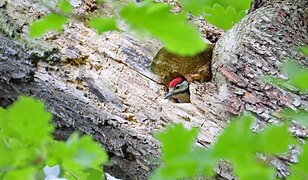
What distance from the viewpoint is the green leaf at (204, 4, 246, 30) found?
4.66 ft

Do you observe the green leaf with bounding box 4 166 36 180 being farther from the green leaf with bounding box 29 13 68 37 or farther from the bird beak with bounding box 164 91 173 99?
the bird beak with bounding box 164 91 173 99

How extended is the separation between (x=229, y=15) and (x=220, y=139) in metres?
0.93

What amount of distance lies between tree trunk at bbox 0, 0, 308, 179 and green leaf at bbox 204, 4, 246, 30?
0.27 ft

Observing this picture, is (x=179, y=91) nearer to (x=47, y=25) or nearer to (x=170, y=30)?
(x=47, y=25)

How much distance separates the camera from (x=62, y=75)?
1.37m

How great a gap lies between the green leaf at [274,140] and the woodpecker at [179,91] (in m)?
0.70

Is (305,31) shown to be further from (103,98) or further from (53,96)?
(53,96)

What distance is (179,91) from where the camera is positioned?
53.7 inches

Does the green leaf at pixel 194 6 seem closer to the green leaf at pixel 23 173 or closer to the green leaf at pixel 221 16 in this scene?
the green leaf at pixel 221 16

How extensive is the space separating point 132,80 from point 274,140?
796 mm

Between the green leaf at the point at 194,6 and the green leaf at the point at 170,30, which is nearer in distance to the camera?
the green leaf at the point at 170,30

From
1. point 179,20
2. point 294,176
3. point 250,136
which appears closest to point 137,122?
point 294,176

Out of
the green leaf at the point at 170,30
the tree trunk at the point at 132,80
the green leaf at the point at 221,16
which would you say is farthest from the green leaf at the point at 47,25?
the green leaf at the point at 221,16

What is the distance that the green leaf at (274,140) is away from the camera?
573 millimetres
